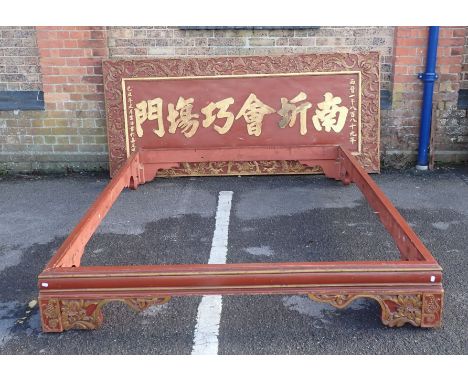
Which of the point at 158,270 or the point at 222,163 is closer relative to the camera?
the point at 158,270

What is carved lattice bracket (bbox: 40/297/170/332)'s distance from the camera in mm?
2637

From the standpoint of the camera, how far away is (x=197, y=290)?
8.52ft

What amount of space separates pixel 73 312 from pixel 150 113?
307 cm

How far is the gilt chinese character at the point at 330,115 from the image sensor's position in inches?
211

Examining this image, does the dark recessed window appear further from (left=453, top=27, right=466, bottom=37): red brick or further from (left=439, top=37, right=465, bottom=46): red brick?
(left=453, top=27, right=466, bottom=37): red brick

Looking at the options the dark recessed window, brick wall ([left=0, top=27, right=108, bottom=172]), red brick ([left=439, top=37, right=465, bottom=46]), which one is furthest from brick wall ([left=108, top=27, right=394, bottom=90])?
the dark recessed window

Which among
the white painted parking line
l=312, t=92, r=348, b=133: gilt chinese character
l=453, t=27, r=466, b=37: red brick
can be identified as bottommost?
the white painted parking line

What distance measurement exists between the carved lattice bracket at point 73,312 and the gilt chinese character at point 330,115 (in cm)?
330

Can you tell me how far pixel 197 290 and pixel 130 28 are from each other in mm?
3701

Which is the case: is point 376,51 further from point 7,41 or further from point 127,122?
point 7,41

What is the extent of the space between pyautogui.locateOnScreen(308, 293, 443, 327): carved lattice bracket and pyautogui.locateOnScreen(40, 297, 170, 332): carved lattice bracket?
0.89 metres

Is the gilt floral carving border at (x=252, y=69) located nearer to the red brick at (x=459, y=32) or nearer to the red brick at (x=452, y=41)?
the red brick at (x=452, y=41)

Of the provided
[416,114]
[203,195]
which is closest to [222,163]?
[203,195]

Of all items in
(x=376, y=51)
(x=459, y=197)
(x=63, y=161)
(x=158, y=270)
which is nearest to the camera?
(x=158, y=270)
